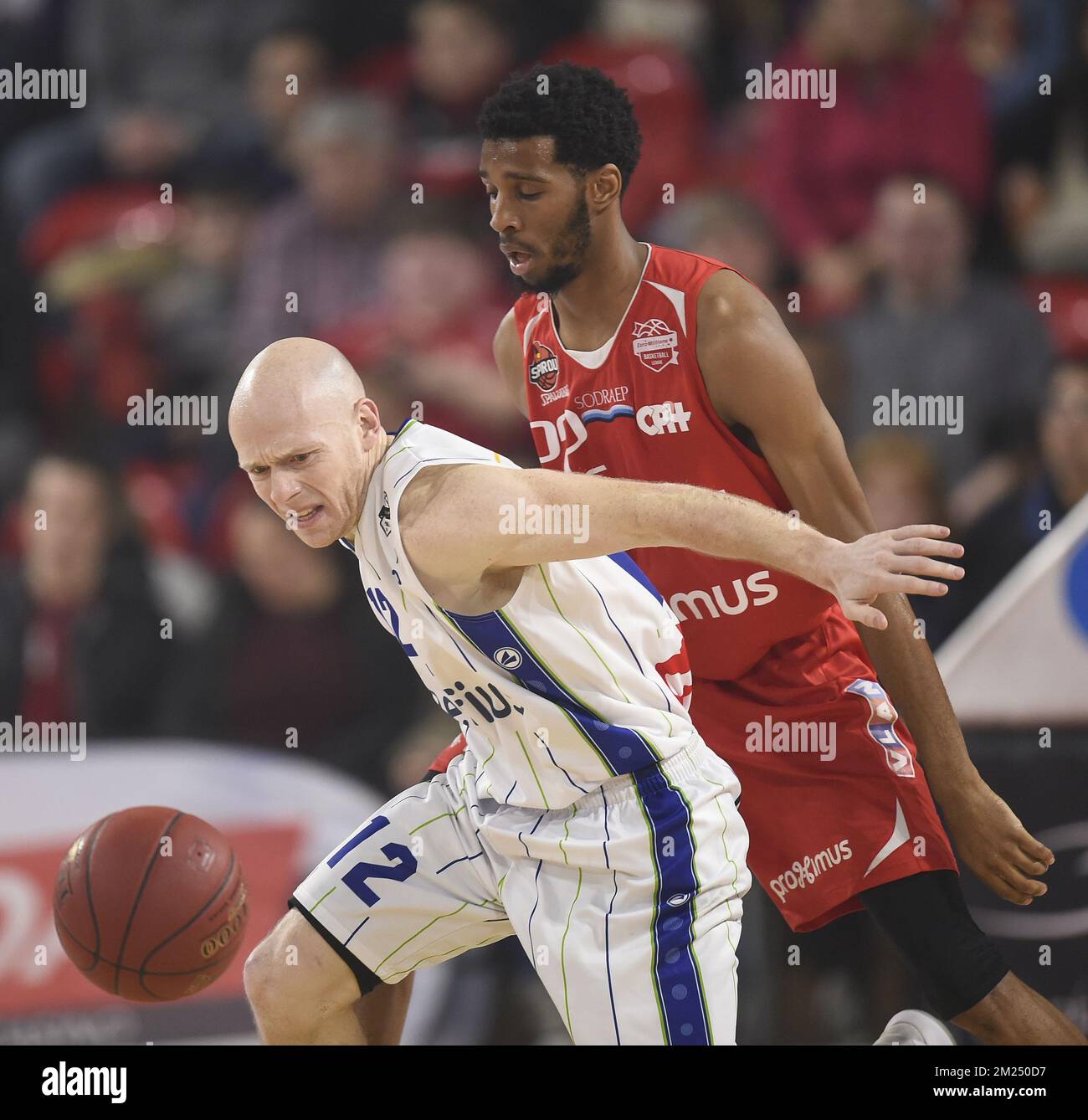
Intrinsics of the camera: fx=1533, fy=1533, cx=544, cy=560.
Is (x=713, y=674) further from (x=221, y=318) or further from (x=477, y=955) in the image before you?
(x=221, y=318)

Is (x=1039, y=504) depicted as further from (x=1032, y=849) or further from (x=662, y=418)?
(x=662, y=418)

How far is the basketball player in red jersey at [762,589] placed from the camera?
10.3ft

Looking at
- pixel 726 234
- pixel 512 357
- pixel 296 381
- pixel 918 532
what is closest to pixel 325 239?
pixel 726 234

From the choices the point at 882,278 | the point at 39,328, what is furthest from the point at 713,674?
the point at 39,328

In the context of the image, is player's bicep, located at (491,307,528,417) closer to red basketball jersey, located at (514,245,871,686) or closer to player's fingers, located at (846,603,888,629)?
red basketball jersey, located at (514,245,871,686)

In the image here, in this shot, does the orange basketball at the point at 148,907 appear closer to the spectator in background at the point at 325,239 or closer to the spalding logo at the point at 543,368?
the spalding logo at the point at 543,368

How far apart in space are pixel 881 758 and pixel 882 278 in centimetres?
258

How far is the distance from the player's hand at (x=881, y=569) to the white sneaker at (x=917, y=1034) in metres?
1.07

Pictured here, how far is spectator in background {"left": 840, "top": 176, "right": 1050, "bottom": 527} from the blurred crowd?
1 cm

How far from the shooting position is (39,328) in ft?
20.6

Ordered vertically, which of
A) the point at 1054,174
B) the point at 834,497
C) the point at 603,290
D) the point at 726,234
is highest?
the point at 1054,174

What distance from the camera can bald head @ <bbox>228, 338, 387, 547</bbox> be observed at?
279 centimetres

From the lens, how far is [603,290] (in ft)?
10.9

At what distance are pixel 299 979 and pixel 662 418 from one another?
1363mm
